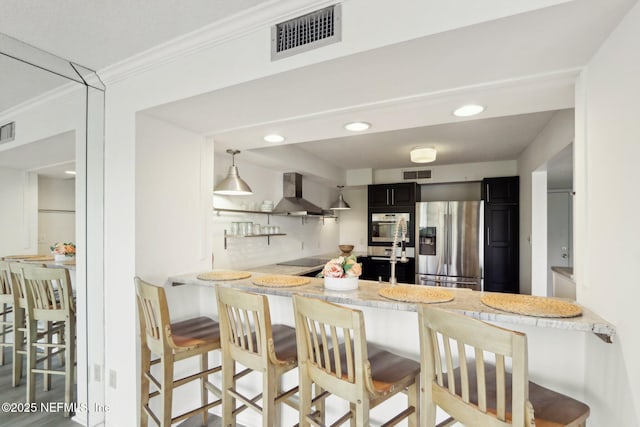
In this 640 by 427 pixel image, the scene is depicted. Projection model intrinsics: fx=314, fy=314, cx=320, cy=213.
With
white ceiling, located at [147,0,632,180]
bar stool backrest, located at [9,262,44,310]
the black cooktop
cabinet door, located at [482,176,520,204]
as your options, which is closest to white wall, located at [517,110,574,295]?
cabinet door, located at [482,176,520,204]

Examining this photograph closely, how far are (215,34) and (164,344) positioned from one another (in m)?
1.73

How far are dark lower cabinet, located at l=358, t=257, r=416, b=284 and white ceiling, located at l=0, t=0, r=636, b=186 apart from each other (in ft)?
11.2

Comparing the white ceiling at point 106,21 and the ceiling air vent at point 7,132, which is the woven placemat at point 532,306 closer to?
the white ceiling at point 106,21

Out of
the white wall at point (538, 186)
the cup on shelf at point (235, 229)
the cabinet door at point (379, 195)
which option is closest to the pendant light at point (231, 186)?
the cup on shelf at point (235, 229)

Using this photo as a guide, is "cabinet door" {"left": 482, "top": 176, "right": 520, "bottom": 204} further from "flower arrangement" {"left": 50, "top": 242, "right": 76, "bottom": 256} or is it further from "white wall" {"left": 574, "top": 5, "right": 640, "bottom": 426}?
"flower arrangement" {"left": 50, "top": 242, "right": 76, "bottom": 256}

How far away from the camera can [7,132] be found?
1.89 m

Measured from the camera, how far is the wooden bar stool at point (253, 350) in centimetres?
159

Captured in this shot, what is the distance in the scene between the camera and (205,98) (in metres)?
1.80

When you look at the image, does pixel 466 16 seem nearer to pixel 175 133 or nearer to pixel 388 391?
pixel 388 391

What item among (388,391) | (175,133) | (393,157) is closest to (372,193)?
(393,157)

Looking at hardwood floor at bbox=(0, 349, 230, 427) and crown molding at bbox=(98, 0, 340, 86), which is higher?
crown molding at bbox=(98, 0, 340, 86)

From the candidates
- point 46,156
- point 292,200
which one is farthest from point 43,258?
point 292,200

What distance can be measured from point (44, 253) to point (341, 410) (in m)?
2.15

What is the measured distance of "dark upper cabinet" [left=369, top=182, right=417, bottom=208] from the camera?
5.29 meters
